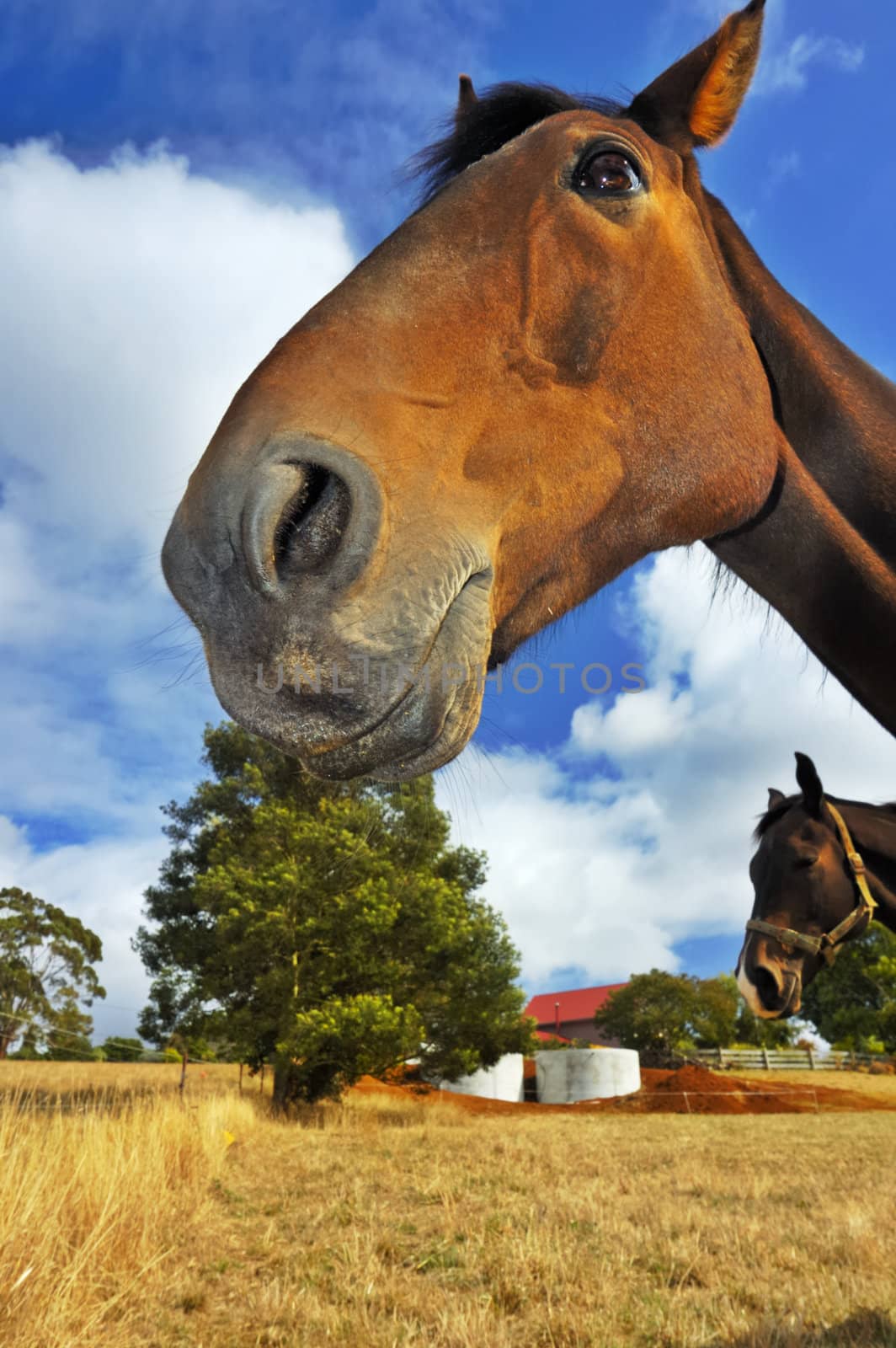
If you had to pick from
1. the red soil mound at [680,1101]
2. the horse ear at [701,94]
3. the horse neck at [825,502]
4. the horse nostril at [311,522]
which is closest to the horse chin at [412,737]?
the horse nostril at [311,522]

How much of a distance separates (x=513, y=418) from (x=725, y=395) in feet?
2.28

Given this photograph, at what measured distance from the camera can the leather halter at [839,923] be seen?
5.86 metres

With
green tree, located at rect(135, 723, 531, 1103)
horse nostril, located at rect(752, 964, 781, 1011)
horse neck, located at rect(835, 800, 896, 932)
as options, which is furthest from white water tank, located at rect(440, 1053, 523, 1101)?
horse neck, located at rect(835, 800, 896, 932)

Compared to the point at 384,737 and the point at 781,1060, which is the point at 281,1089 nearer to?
the point at 384,737

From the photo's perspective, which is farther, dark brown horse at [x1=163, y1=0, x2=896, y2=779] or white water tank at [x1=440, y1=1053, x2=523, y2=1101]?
white water tank at [x1=440, y1=1053, x2=523, y2=1101]

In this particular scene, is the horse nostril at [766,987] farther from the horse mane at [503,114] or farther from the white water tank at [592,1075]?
the white water tank at [592,1075]

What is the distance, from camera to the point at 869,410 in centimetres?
235

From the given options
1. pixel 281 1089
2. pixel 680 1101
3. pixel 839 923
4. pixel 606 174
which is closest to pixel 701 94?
pixel 606 174

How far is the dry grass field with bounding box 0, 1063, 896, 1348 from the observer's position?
3.56m

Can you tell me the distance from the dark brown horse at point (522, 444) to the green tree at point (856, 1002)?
28756mm

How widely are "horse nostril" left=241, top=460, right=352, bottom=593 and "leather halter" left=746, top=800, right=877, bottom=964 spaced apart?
18.3 ft

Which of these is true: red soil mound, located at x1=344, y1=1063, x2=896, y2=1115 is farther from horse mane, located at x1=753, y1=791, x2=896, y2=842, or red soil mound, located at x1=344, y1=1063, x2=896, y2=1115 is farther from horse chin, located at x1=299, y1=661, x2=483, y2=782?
horse chin, located at x1=299, y1=661, x2=483, y2=782

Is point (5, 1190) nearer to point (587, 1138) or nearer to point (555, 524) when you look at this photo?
point (555, 524)

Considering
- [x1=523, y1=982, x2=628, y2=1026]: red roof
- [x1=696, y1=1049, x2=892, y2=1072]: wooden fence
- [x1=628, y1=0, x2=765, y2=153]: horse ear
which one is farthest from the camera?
[x1=523, y1=982, x2=628, y2=1026]: red roof
